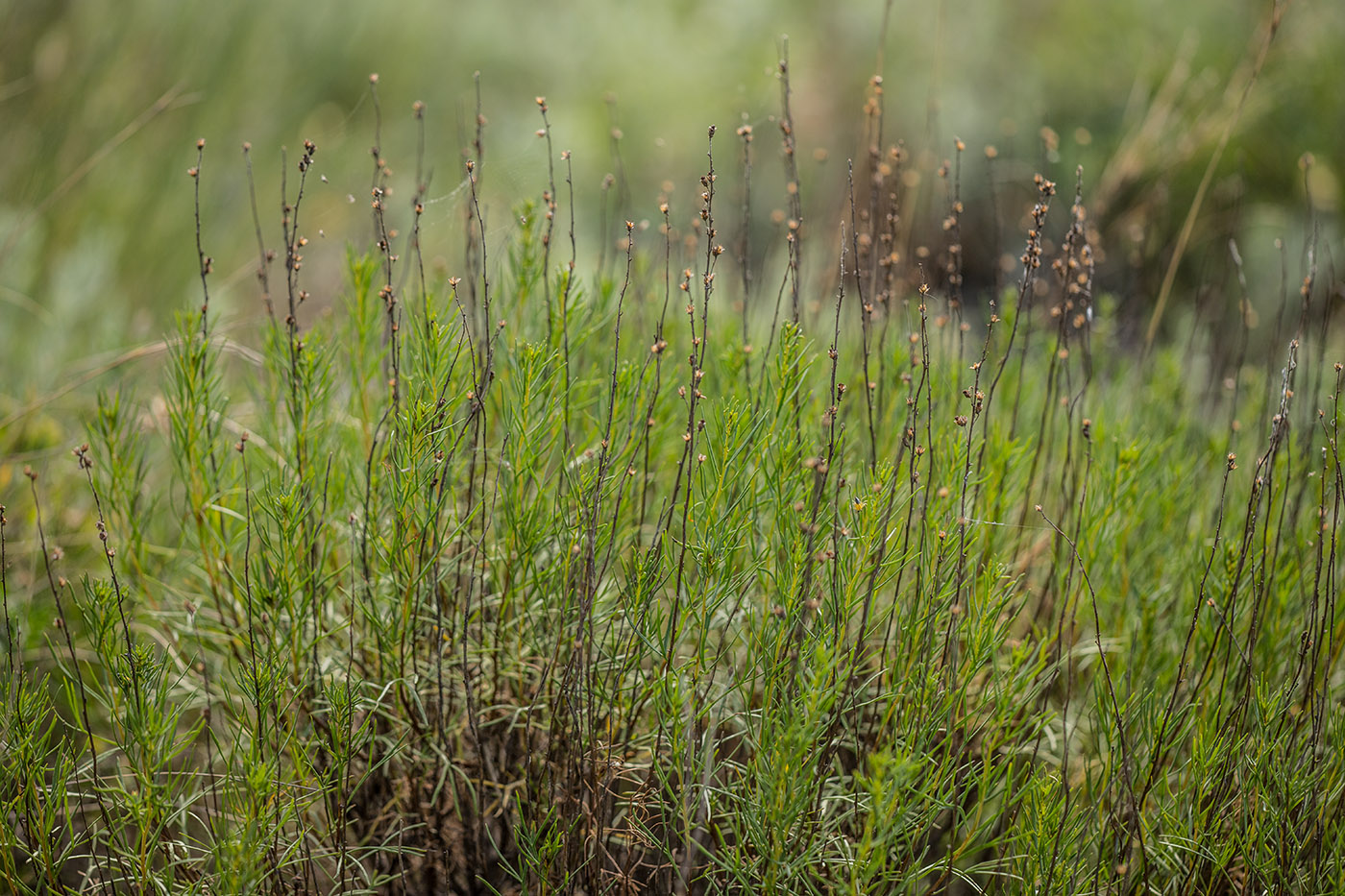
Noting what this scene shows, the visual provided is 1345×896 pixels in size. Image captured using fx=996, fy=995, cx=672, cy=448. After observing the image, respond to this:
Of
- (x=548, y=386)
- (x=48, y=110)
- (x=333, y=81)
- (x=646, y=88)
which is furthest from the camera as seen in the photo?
(x=646, y=88)

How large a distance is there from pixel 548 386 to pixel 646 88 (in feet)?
17.6

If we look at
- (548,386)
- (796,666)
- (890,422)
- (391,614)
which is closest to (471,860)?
(391,614)

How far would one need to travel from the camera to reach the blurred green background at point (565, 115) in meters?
2.84

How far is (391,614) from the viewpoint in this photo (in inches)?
52.8

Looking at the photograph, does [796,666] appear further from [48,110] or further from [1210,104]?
[1210,104]

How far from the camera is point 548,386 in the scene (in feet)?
4.33

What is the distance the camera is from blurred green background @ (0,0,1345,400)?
9.30 ft

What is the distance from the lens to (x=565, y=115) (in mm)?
5457

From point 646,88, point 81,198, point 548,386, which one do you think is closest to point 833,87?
point 646,88

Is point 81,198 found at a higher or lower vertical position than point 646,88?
lower

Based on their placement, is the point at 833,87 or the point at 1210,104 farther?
the point at 833,87

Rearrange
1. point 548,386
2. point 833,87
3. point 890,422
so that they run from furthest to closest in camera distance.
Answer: point 833,87
point 890,422
point 548,386

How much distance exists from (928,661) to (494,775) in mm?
631

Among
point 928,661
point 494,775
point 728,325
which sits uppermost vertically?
point 728,325
